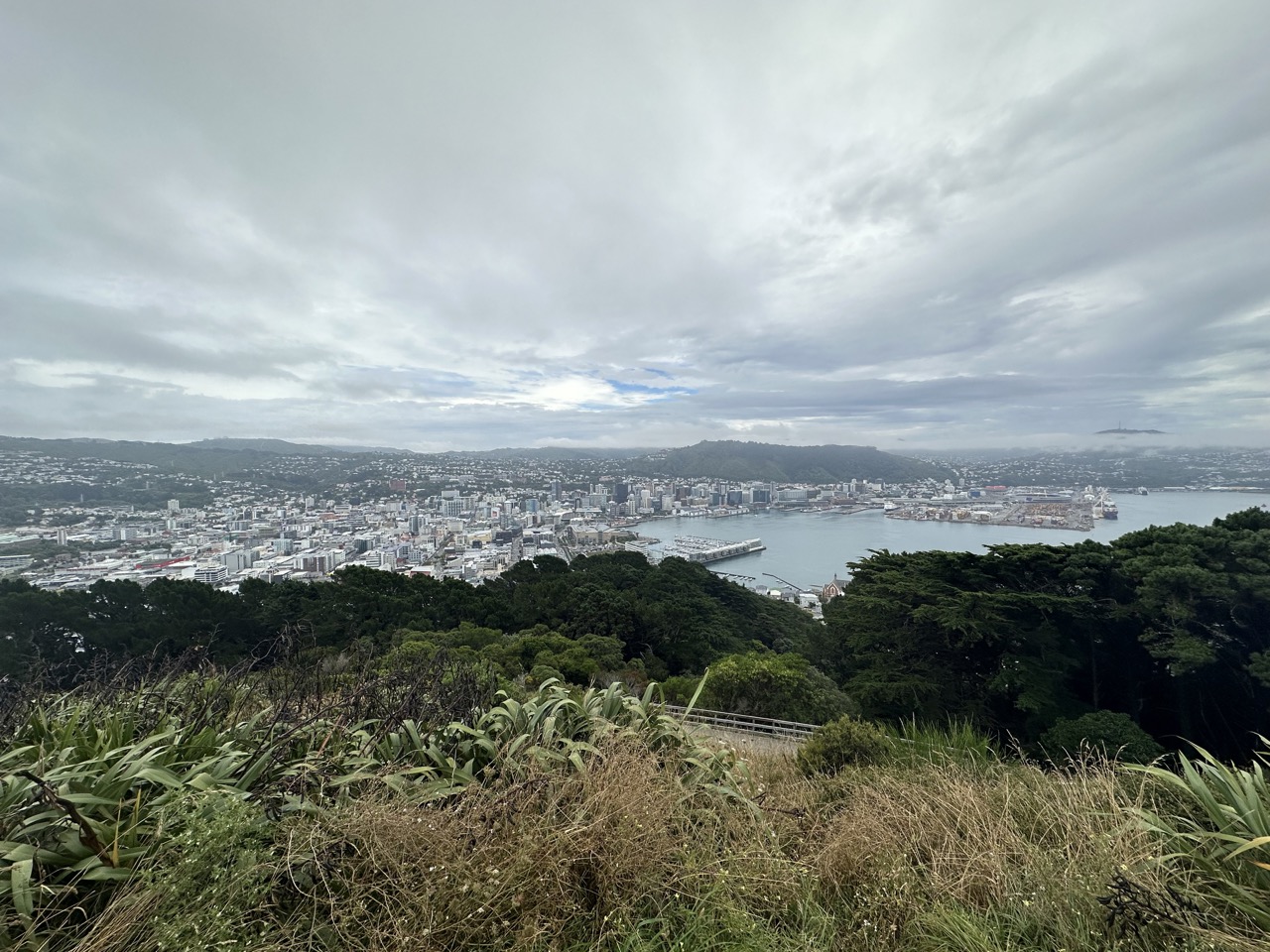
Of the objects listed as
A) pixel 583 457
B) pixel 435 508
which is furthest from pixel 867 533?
pixel 583 457

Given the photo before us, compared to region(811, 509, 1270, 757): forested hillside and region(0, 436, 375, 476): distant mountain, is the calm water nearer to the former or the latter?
region(811, 509, 1270, 757): forested hillside

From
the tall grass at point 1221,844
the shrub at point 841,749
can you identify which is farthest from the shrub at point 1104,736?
the tall grass at point 1221,844

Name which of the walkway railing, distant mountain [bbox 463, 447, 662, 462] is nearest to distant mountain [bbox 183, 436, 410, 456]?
distant mountain [bbox 463, 447, 662, 462]

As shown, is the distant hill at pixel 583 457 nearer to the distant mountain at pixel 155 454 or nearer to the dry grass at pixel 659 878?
the distant mountain at pixel 155 454

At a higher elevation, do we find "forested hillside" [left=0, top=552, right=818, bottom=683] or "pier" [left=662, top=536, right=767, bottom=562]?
"forested hillside" [left=0, top=552, right=818, bottom=683]

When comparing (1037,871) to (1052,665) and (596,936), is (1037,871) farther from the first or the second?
(1052,665)

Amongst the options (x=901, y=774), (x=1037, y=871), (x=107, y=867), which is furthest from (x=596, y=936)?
(x=901, y=774)
